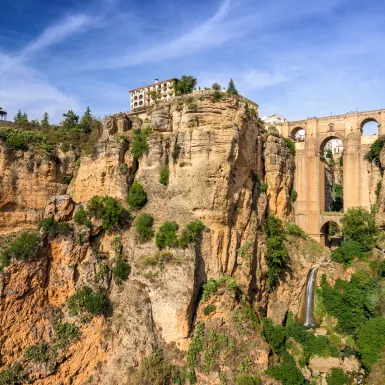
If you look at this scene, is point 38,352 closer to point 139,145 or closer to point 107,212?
point 107,212

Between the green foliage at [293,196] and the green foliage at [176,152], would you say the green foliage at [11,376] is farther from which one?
the green foliage at [293,196]

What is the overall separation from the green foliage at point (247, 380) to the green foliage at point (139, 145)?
43.9 ft

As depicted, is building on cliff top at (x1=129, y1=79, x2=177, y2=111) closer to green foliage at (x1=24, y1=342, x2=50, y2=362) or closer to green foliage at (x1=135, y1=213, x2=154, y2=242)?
green foliage at (x1=135, y1=213, x2=154, y2=242)

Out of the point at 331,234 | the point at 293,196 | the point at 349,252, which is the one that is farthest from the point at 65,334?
the point at 331,234

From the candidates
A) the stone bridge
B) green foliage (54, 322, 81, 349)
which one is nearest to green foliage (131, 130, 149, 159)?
green foliage (54, 322, 81, 349)

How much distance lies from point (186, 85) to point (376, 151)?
15176 millimetres

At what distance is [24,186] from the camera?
2242 cm

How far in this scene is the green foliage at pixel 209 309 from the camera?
20266mm

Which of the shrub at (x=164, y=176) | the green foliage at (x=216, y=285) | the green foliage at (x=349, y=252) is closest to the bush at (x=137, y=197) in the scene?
the shrub at (x=164, y=176)

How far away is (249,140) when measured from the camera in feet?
84.2

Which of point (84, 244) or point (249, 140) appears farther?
point (249, 140)

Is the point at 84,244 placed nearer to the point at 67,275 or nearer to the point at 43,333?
the point at 67,275

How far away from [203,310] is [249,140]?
11.3 meters

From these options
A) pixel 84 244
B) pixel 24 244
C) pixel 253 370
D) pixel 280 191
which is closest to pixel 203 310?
pixel 253 370
